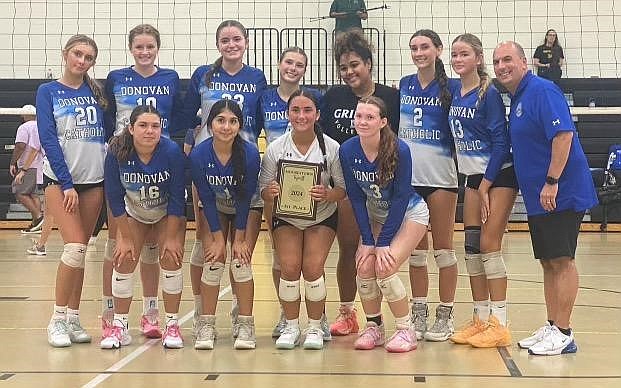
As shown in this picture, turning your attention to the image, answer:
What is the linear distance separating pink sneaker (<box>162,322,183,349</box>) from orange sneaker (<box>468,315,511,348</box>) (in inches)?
63.8

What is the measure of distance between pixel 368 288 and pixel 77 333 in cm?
Result: 169

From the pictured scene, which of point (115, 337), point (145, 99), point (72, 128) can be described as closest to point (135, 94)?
point (145, 99)

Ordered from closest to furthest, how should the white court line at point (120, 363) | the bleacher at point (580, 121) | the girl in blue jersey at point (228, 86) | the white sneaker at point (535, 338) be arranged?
the white court line at point (120, 363), the white sneaker at point (535, 338), the girl in blue jersey at point (228, 86), the bleacher at point (580, 121)

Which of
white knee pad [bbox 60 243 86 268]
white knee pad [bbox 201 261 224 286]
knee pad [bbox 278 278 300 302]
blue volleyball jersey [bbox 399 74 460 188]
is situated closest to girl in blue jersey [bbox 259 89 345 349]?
knee pad [bbox 278 278 300 302]

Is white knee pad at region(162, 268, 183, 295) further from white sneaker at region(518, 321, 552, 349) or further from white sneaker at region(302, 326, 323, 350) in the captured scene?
white sneaker at region(518, 321, 552, 349)

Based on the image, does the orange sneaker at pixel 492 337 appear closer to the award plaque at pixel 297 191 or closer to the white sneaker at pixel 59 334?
the award plaque at pixel 297 191

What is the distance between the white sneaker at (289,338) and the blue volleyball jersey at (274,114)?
117cm

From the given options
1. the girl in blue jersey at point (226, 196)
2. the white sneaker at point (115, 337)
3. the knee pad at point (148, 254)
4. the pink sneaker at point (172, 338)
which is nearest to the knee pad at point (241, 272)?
the girl in blue jersey at point (226, 196)

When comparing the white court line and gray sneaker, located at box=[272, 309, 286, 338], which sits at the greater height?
gray sneaker, located at box=[272, 309, 286, 338]

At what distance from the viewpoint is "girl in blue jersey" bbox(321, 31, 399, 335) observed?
16.9 ft

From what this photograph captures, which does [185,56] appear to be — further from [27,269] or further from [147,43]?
[147,43]

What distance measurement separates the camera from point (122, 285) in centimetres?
501

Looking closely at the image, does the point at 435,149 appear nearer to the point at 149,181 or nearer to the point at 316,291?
the point at 316,291

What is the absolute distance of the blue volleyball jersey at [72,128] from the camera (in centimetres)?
506
